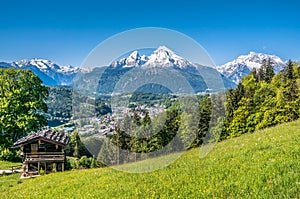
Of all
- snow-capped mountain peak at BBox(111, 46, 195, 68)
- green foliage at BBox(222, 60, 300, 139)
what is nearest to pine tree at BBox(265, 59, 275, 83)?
green foliage at BBox(222, 60, 300, 139)

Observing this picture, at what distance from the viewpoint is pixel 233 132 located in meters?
61.1

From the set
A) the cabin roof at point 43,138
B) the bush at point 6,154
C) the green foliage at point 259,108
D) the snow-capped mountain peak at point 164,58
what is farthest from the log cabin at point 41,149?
the green foliage at point 259,108

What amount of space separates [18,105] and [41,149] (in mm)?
9119

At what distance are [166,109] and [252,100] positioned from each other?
48.4 metres

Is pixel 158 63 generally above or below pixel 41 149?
above

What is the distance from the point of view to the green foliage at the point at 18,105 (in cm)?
3981

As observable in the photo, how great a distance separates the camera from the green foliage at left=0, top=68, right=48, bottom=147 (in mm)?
39812

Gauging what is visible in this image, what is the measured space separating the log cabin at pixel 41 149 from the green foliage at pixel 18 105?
5932mm

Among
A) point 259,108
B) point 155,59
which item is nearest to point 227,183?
point 155,59

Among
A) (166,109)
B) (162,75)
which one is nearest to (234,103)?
(166,109)

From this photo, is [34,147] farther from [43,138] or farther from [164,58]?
[164,58]

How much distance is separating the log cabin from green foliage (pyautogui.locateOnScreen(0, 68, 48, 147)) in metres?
5.93

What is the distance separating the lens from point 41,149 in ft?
117

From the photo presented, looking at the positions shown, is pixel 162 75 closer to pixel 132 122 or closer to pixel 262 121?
pixel 132 122
